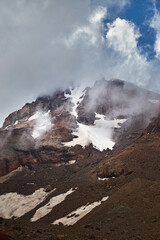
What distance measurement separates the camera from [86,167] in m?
82.9

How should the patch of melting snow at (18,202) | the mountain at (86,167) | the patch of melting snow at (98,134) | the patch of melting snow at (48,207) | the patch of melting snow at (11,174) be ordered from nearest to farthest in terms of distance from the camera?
the mountain at (86,167) → the patch of melting snow at (48,207) → the patch of melting snow at (18,202) → the patch of melting snow at (11,174) → the patch of melting snow at (98,134)

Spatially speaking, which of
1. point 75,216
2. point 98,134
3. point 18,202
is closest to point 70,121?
point 98,134

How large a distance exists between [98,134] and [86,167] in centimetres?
5644

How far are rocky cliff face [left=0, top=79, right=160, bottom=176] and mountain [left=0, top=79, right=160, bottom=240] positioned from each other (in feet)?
1.52

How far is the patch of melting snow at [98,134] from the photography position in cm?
11925

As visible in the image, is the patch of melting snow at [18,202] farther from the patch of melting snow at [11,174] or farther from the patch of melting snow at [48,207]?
the patch of melting snow at [11,174]

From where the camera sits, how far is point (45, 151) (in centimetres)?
10944

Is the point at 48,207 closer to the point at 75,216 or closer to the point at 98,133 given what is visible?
the point at 75,216

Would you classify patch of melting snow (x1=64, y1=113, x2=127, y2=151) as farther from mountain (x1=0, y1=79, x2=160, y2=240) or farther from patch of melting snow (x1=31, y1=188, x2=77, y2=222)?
patch of melting snow (x1=31, y1=188, x2=77, y2=222)

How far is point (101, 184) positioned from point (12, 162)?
→ 199 ft

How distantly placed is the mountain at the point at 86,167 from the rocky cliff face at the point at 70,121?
1.52 feet

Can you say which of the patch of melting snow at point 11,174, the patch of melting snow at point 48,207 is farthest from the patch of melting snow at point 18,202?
the patch of melting snow at point 11,174

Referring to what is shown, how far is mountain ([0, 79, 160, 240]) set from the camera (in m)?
22.9

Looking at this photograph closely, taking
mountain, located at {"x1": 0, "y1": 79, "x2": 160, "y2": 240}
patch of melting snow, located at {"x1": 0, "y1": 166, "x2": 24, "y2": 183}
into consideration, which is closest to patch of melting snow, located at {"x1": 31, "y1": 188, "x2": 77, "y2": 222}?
mountain, located at {"x1": 0, "y1": 79, "x2": 160, "y2": 240}
